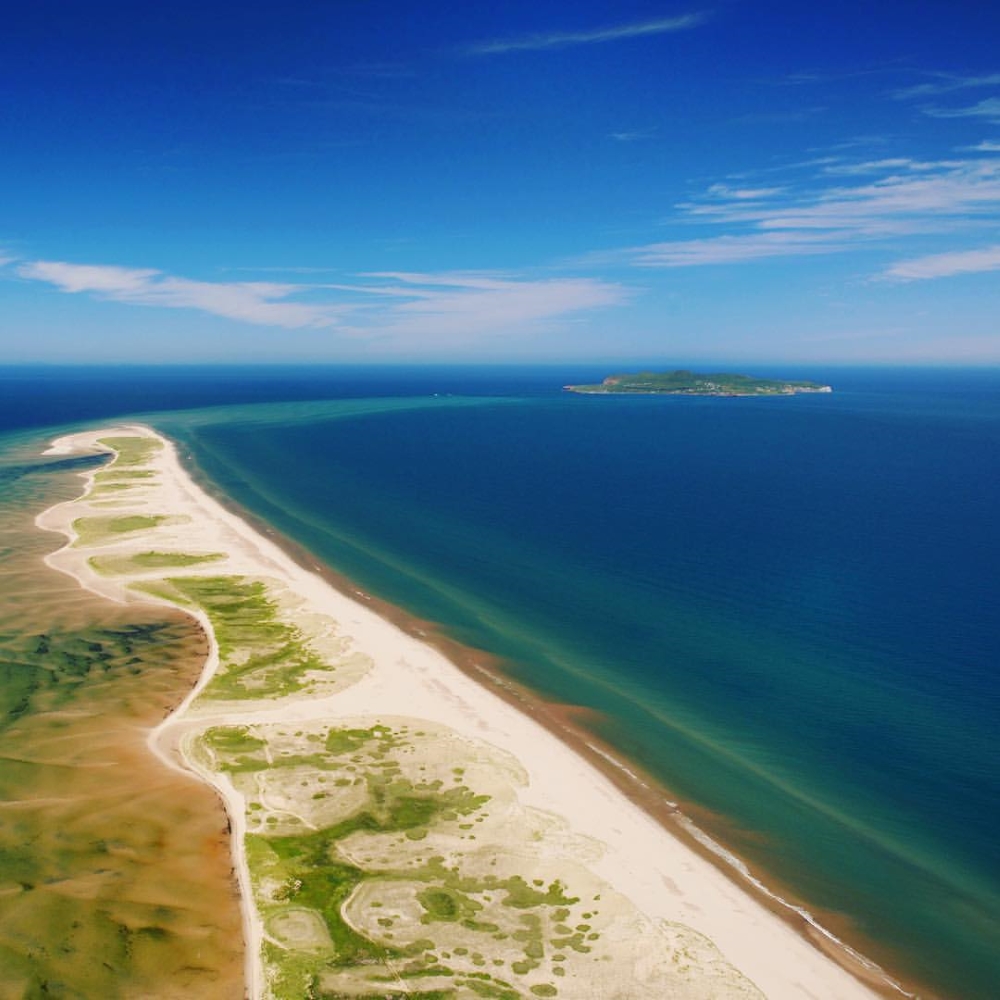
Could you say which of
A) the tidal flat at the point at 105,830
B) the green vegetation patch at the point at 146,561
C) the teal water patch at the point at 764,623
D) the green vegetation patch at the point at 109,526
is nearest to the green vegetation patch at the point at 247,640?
the tidal flat at the point at 105,830

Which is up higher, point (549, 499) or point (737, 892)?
point (549, 499)

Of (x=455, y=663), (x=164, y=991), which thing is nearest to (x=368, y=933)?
(x=164, y=991)

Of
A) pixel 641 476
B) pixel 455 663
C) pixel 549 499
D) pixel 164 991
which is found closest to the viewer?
pixel 164 991

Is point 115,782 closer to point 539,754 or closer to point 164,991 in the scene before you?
point 164,991

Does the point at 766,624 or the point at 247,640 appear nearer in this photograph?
the point at 247,640

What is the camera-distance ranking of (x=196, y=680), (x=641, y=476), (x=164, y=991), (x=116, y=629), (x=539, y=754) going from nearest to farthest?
(x=164, y=991) → (x=539, y=754) → (x=196, y=680) → (x=116, y=629) → (x=641, y=476)

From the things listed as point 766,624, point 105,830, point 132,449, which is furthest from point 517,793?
point 132,449

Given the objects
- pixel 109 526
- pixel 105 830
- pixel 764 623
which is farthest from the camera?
pixel 109 526

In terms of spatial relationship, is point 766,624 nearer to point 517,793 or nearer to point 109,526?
point 517,793
